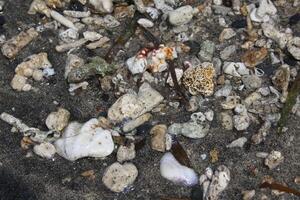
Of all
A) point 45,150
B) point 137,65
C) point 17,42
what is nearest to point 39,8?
point 17,42

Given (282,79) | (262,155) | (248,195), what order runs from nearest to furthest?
(248,195)
(262,155)
(282,79)

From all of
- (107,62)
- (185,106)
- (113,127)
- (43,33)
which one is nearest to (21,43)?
(43,33)

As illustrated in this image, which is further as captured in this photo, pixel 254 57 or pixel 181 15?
pixel 181 15

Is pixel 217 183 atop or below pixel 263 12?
below

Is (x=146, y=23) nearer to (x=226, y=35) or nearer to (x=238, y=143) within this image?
(x=226, y=35)

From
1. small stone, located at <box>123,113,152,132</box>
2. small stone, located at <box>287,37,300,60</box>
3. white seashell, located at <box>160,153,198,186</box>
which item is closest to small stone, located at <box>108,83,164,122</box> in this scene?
small stone, located at <box>123,113,152,132</box>

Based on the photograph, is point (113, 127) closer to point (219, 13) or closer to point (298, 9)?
point (219, 13)

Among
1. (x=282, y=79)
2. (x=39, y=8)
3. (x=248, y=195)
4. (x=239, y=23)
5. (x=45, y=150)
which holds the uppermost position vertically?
(x=39, y=8)
